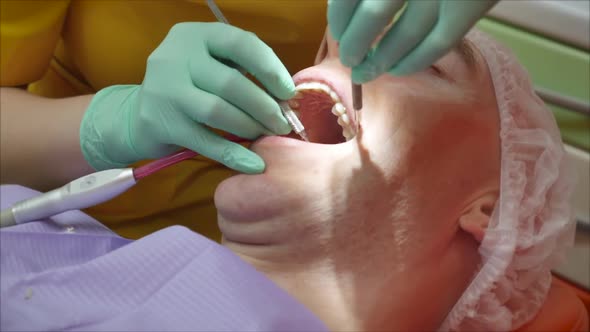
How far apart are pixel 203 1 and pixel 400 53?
51 cm

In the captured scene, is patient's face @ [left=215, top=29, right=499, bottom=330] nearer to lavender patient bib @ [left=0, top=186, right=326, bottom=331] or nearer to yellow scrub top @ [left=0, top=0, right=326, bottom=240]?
lavender patient bib @ [left=0, top=186, right=326, bottom=331]

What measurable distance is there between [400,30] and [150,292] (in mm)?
550

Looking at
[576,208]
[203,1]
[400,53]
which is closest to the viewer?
[400,53]

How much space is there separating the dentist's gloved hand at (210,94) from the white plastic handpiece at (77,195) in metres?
0.11

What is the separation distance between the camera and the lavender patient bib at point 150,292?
0.93m

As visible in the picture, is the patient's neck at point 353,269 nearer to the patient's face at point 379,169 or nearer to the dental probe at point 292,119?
the patient's face at point 379,169

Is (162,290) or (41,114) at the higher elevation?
(41,114)

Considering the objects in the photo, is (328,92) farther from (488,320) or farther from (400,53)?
(488,320)

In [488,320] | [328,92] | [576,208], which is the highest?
[328,92]

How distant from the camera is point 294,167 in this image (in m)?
1.00

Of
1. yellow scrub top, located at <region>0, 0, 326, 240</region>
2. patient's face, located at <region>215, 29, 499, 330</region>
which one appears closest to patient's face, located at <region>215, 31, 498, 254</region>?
patient's face, located at <region>215, 29, 499, 330</region>

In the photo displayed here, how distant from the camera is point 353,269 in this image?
1023 mm

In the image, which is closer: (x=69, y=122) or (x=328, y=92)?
(x=328, y=92)

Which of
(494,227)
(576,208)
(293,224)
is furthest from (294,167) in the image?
(576,208)
